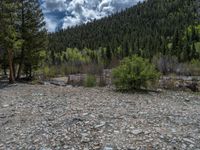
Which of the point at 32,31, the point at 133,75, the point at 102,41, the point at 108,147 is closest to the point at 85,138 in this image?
the point at 108,147

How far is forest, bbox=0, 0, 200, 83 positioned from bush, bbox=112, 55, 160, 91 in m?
10.1

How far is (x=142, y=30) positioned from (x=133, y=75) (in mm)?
131720

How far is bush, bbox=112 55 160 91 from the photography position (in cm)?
1712

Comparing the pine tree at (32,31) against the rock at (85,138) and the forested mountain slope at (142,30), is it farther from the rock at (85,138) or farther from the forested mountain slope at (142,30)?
the forested mountain slope at (142,30)

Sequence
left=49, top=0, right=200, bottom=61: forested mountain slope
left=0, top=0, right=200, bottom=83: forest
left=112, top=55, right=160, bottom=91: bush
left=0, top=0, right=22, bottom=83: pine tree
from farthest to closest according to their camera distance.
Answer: left=49, top=0, right=200, bottom=61: forested mountain slope < left=0, top=0, right=200, bottom=83: forest < left=0, top=0, right=22, bottom=83: pine tree < left=112, top=55, right=160, bottom=91: bush

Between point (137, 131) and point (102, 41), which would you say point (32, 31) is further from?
point (102, 41)

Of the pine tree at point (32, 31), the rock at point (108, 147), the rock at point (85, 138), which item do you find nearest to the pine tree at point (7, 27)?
the pine tree at point (32, 31)

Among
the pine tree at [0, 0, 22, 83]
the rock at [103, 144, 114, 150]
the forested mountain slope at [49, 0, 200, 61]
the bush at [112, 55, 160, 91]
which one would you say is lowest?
the rock at [103, 144, 114, 150]

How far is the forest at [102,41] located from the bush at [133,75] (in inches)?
398

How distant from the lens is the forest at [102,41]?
89.7ft

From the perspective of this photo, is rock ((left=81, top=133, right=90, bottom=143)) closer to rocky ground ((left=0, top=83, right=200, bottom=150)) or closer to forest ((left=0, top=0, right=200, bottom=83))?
rocky ground ((left=0, top=83, right=200, bottom=150))

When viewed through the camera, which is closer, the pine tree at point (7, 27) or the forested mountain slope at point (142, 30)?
the pine tree at point (7, 27)

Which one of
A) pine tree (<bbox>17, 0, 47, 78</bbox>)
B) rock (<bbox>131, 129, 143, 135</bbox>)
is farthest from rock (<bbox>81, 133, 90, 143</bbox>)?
pine tree (<bbox>17, 0, 47, 78</bbox>)

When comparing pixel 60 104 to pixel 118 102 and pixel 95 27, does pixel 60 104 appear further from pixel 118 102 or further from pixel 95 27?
pixel 95 27
